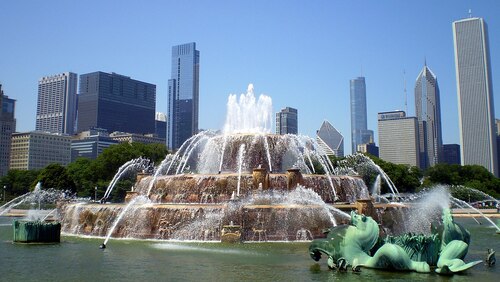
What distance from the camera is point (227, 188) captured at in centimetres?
2997

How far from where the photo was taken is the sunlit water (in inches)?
582

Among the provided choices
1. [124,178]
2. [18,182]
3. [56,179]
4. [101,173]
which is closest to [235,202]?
[124,178]

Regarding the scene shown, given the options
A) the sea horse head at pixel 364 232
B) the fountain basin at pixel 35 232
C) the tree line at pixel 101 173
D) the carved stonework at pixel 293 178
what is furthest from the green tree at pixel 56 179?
the sea horse head at pixel 364 232

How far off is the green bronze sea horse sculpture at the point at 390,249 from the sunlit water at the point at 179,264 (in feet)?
1.27

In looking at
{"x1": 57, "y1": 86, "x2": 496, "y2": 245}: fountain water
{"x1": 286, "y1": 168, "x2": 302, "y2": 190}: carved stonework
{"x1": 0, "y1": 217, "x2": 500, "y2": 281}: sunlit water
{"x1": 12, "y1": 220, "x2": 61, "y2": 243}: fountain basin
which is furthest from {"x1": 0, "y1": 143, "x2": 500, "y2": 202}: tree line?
{"x1": 0, "y1": 217, "x2": 500, "y2": 281}: sunlit water

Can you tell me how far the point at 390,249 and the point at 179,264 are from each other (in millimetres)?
6777

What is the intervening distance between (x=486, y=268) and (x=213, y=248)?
10.6m

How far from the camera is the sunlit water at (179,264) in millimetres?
14789

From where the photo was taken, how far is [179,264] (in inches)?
680

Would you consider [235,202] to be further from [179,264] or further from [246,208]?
[179,264]

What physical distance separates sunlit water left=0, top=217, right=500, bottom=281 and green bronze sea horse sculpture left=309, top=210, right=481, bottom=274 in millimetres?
387

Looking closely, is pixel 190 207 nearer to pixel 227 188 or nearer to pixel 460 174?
pixel 227 188

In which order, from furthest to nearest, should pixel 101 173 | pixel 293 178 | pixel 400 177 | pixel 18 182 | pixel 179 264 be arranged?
pixel 18 182, pixel 400 177, pixel 101 173, pixel 293 178, pixel 179 264

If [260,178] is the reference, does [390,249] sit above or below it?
below
